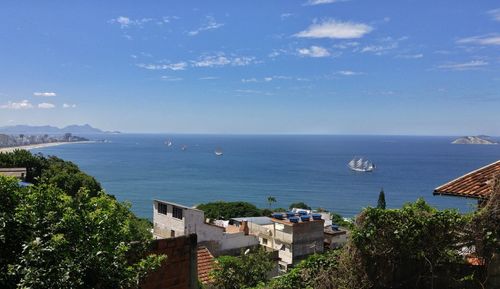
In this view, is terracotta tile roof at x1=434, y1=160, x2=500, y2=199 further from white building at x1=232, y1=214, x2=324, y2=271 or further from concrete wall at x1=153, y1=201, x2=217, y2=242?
white building at x1=232, y1=214, x2=324, y2=271

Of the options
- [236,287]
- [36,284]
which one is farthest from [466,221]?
[236,287]

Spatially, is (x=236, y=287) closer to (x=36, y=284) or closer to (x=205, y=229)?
(x=205, y=229)

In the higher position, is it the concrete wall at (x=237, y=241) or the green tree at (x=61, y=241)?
the green tree at (x=61, y=241)

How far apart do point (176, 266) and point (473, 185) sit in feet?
26.5

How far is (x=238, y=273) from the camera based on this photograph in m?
18.5

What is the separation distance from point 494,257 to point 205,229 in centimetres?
2285

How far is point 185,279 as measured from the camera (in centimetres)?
655

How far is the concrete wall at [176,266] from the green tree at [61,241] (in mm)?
1114

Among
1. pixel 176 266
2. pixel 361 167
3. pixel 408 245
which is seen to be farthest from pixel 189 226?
pixel 361 167

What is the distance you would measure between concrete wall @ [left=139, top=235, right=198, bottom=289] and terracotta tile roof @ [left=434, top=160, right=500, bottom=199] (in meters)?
6.97

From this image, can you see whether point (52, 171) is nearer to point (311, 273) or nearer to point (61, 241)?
point (311, 273)

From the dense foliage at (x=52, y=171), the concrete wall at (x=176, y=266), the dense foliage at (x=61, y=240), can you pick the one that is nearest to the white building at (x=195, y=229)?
the dense foliage at (x=52, y=171)

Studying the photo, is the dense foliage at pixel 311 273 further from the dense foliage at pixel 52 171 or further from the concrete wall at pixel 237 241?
the dense foliage at pixel 52 171

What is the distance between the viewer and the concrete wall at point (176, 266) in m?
6.16
